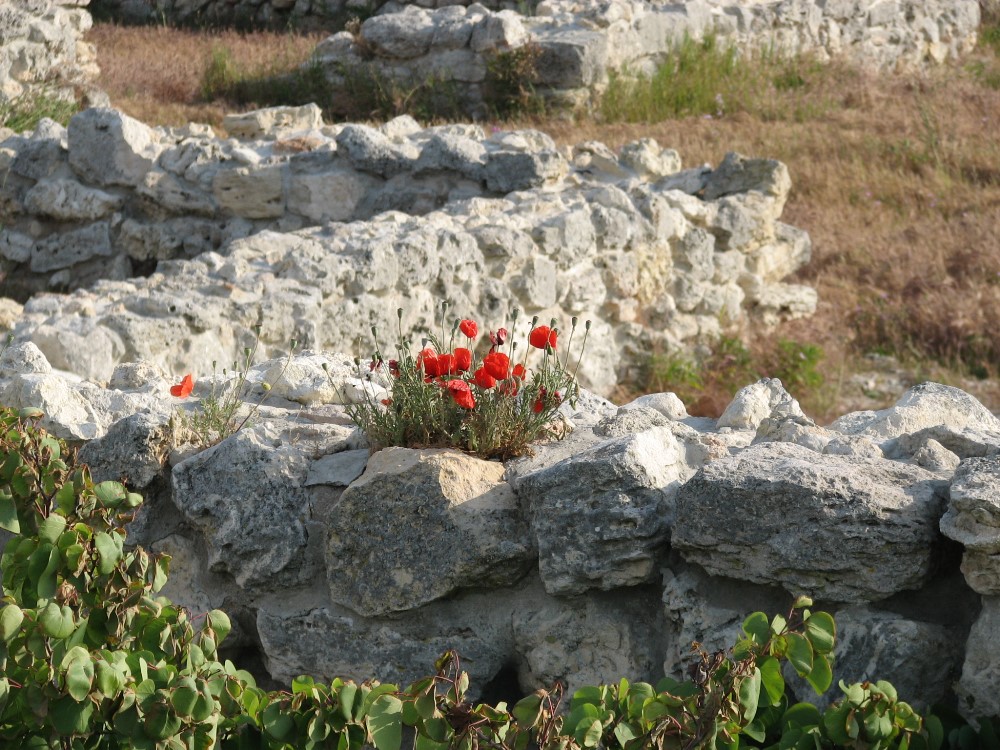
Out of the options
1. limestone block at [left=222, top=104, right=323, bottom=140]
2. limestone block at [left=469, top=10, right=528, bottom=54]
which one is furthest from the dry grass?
limestone block at [left=222, top=104, right=323, bottom=140]

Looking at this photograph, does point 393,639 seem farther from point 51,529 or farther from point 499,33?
point 499,33

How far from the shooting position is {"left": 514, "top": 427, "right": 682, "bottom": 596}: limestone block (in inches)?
99.5

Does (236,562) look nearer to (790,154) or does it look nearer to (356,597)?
(356,597)

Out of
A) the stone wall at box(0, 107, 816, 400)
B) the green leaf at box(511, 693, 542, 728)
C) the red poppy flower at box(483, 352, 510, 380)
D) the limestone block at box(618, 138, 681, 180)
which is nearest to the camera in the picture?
the green leaf at box(511, 693, 542, 728)

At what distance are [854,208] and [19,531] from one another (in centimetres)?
655

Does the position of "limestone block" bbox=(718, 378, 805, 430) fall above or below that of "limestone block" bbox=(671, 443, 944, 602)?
below

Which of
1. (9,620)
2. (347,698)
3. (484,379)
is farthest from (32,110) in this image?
(347,698)

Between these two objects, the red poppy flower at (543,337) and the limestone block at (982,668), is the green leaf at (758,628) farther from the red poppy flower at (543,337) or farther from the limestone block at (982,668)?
the red poppy flower at (543,337)

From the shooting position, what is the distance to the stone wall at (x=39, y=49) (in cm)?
829

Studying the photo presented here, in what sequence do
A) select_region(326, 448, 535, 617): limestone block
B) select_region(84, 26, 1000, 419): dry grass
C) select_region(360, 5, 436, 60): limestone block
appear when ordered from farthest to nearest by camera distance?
select_region(360, 5, 436, 60): limestone block, select_region(84, 26, 1000, 419): dry grass, select_region(326, 448, 535, 617): limestone block

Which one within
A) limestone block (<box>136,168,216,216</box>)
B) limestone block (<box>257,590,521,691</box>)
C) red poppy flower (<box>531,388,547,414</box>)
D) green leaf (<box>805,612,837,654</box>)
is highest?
green leaf (<box>805,612,837,654</box>)

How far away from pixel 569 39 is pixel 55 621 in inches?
316

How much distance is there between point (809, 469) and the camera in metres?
2.37

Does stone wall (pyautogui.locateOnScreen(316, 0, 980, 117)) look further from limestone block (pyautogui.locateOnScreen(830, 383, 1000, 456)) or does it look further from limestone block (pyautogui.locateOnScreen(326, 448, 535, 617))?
limestone block (pyautogui.locateOnScreen(326, 448, 535, 617))
